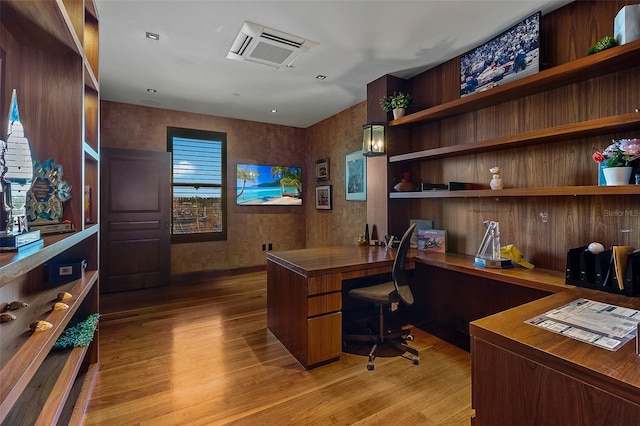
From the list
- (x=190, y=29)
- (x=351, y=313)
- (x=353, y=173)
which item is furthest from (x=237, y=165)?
(x=351, y=313)

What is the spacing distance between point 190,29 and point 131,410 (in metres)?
2.82

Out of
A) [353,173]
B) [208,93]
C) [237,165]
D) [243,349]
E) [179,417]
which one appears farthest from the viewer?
[237,165]

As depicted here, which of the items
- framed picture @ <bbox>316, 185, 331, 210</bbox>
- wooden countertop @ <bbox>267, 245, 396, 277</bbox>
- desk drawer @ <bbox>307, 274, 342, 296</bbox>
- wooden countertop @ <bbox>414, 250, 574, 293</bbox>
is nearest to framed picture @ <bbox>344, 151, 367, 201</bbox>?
framed picture @ <bbox>316, 185, 331, 210</bbox>

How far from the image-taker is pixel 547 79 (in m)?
2.17

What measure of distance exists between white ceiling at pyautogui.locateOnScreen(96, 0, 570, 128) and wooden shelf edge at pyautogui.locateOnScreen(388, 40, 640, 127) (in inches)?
22.1

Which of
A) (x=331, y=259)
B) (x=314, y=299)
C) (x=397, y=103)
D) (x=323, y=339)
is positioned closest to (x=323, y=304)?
(x=314, y=299)

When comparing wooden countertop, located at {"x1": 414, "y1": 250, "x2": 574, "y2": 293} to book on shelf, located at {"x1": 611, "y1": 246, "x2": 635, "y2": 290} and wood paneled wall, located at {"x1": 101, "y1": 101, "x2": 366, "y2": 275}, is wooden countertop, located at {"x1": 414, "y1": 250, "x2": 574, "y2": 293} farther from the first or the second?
wood paneled wall, located at {"x1": 101, "y1": 101, "x2": 366, "y2": 275}

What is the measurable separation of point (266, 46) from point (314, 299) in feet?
7.32

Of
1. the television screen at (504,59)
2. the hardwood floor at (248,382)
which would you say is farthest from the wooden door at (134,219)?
the television screen at (504,59)

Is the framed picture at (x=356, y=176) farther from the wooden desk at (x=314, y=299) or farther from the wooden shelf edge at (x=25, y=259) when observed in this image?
the wooden shelf edge at (x=25, y=259)

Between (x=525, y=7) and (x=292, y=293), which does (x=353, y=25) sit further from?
(x=292, y=293)

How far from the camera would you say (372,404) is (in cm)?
198

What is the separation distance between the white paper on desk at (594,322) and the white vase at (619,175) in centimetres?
77

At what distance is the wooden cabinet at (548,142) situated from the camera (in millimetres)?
2002
